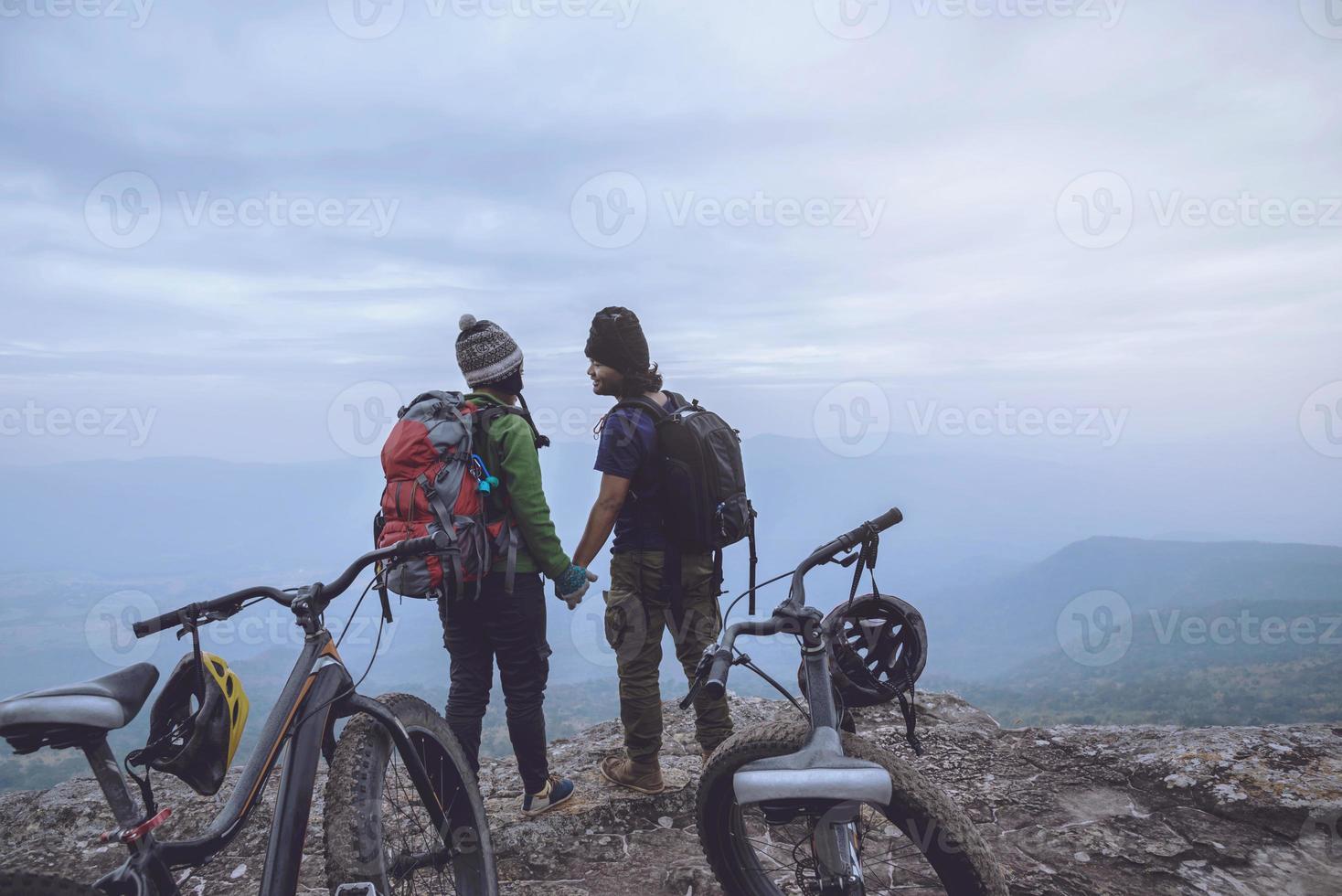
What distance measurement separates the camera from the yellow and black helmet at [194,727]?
7.19 ft

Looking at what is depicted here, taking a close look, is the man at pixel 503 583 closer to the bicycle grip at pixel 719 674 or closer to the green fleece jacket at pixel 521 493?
the green fleece jacket at pixel 521 493

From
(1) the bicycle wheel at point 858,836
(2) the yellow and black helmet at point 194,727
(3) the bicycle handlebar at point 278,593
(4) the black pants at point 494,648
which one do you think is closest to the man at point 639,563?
(4) the black pants at point 494,648

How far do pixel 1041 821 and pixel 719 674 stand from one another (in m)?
3.13

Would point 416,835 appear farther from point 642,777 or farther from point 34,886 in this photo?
point 642,777

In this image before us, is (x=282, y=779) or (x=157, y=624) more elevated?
(x=157, y=624)

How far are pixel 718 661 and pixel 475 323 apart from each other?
2678mm

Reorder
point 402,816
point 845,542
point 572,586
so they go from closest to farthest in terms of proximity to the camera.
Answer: point 845,542 < point 402,816 < point 572,586

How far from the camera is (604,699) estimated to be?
422 feet

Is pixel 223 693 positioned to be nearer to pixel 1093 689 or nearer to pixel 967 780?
pixel 967 780

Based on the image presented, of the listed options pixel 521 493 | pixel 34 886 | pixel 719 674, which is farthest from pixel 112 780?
pixel 521 493

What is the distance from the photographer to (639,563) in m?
4.49

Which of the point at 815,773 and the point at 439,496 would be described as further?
the point at 439,496

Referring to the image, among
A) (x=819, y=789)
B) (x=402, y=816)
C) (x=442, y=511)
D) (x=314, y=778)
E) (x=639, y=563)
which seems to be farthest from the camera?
(x=639, y=563)

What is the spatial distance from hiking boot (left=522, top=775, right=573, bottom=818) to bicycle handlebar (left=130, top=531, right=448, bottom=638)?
2421mm
